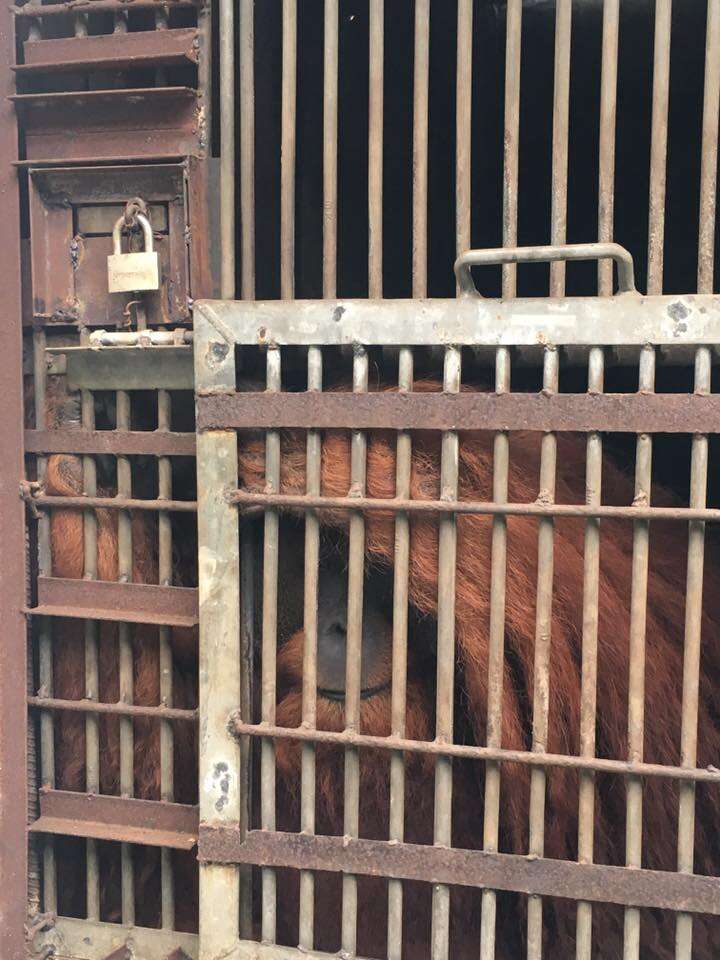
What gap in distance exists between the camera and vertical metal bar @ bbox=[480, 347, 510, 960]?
1.08 meters

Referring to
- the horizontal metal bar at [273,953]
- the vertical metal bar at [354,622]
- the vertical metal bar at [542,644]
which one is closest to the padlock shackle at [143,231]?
the vertical metal bar at [354,622]

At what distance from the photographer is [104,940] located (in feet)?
4.30

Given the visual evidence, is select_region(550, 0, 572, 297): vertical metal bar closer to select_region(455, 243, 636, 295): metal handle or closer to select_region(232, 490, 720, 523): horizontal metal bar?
select_region(455, 243, 636, 295): metal handle

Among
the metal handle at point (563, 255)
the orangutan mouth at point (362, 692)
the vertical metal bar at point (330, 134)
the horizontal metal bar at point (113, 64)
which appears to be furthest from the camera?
the orangutan mouth at point (362, 692)

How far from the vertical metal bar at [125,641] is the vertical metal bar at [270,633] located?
251 mm

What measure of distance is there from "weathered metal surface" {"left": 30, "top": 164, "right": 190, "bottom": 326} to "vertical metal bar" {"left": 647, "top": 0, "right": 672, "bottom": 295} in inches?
25.0

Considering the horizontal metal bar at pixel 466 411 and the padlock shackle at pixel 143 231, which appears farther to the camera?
the padlock shackle at pixel 143 231

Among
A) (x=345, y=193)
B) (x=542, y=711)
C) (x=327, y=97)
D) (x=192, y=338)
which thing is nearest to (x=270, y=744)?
(x=542, y=711)

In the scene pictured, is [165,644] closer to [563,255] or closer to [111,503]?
[111,503]

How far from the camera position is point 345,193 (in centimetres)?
176

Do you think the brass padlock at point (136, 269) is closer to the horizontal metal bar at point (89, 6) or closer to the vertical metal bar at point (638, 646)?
the horizontal metal bar at point (89, 6)

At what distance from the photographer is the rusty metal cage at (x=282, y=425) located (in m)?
1.05

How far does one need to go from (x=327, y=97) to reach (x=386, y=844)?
0.94m

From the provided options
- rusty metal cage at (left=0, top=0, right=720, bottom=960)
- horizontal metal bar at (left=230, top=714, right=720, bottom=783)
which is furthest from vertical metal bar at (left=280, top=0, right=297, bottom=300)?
horizontal metal bar at (left=230, top=714, right=720, bottom=783)
